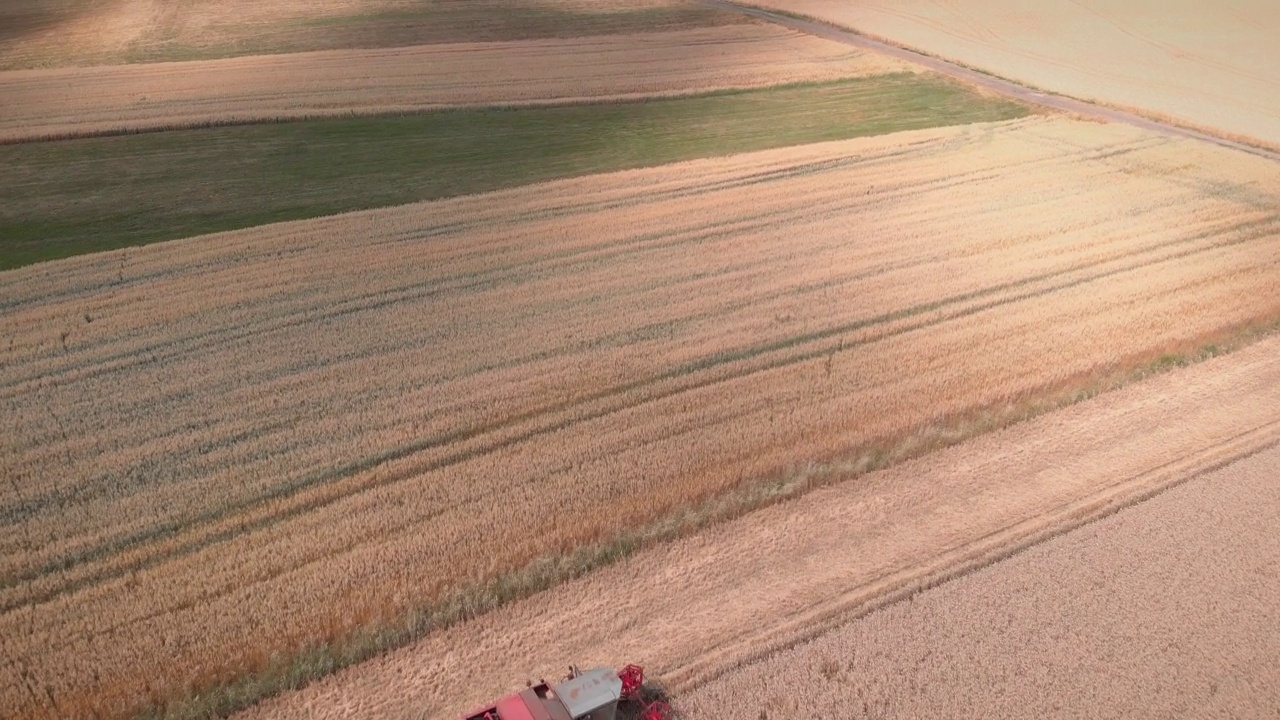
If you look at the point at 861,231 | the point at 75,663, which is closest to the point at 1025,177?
the point at 861,231

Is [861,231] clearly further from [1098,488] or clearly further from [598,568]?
[598,568]

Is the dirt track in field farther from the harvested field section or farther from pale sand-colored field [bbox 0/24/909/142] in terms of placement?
the harvested field section

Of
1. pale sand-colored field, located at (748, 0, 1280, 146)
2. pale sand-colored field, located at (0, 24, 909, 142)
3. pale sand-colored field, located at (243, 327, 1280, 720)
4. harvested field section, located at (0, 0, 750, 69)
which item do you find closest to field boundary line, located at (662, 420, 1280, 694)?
pale sand-colored field, located at (243, 327, 1280, 720)

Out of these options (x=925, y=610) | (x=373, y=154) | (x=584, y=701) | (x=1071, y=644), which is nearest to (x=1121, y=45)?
(x=373, y=154)

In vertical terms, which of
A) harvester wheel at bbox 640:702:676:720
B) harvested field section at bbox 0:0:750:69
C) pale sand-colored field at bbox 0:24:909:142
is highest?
harvested field section at bbox 0:0:750:69

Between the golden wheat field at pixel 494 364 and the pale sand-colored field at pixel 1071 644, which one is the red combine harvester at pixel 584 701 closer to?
the pale sand-colored field at pixel 1071 644

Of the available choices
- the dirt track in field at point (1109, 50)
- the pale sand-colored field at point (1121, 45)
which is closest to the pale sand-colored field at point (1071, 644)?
the dirt track in field at point (1109, 50)

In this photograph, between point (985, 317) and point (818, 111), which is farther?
point (818, 111)

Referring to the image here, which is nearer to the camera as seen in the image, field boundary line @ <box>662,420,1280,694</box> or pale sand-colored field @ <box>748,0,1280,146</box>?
field boundary line @ <box>662,420,1280,694</box>
